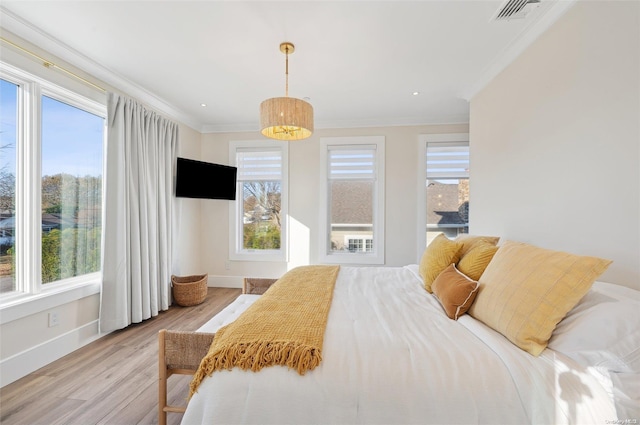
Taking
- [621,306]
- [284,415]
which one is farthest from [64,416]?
[621,306]

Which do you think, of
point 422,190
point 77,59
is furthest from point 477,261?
point 77,59

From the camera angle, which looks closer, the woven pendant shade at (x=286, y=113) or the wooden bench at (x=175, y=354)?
the wooden bench at (x=175, y=354)

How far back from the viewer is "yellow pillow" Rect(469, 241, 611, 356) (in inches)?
42.1

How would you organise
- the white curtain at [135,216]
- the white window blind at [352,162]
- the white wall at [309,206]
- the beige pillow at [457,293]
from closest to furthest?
the beige pillow at [457,293] < the white curtain at [135,216] < the white wall at [309,206] < the white window blind at [352,162]

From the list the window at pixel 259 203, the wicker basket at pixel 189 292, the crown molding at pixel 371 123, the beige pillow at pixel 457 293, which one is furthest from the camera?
the window at pixel 259 203

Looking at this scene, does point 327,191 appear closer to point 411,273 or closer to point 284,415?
point 411,273

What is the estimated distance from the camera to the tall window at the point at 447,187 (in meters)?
3.86

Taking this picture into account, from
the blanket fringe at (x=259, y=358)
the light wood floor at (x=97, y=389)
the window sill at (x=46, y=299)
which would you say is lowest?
the light wood floor at (x=97, y=389)

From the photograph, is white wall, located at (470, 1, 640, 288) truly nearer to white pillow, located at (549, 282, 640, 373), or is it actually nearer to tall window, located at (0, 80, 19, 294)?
white pillow, located at (549, 282, 640, 373)

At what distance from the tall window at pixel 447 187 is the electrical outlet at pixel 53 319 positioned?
414 cm

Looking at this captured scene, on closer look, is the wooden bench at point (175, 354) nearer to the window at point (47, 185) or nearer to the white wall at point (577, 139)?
the window at point (47, 185)

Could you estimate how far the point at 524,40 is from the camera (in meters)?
2.07

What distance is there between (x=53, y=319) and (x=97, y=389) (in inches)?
32.8

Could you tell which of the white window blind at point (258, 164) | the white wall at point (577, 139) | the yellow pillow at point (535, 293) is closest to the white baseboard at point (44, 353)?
the white window blind at point (258, 164)
